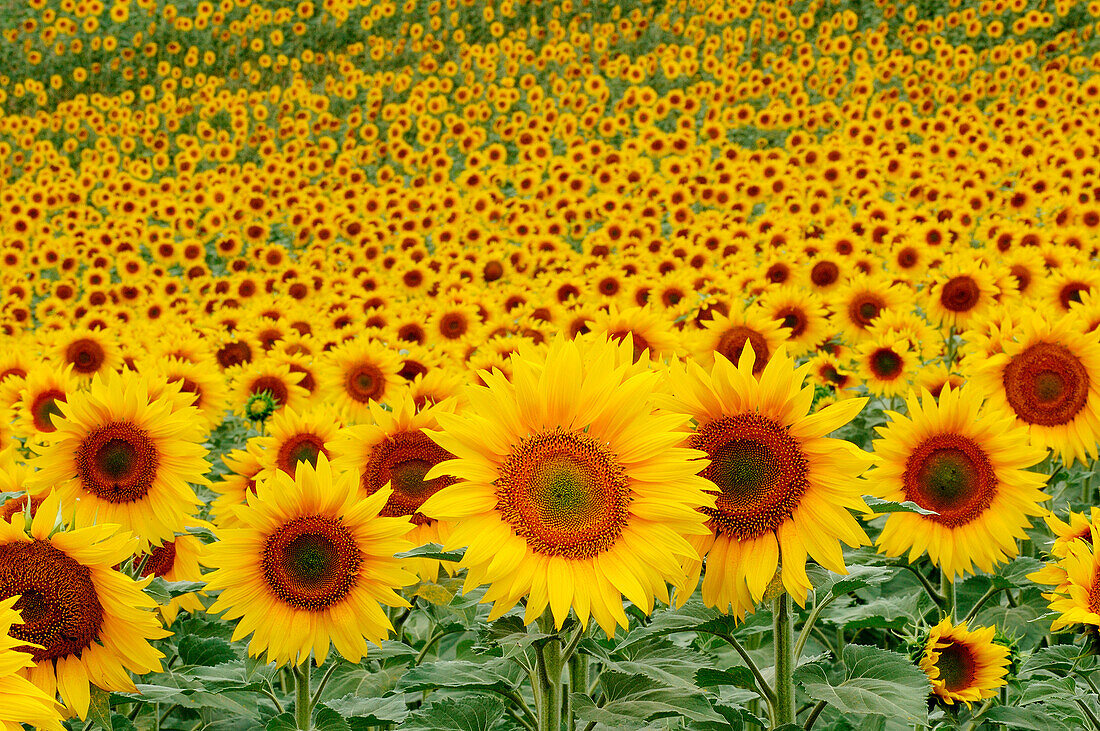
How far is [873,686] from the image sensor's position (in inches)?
82.7

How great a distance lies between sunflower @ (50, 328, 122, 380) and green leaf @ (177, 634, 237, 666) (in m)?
3.38

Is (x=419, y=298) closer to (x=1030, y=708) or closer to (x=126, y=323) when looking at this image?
(x=126, y=323)

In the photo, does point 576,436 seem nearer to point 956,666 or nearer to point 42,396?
point 956,666

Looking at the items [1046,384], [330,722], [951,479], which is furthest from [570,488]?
[1046,384]

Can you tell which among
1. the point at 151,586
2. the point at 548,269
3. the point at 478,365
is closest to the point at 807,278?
the point at 548,269

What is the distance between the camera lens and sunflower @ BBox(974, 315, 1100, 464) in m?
3.39

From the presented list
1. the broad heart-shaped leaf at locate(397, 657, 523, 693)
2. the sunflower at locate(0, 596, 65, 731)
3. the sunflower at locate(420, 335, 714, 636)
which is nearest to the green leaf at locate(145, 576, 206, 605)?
the broad heart-shaped leaf at locate(397, 657, 523, 693)

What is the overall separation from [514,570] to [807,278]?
5452 mm

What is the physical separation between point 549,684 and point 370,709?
72cm

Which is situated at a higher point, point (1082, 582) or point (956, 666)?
point (1082, 582)

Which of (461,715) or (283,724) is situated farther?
(283,724)

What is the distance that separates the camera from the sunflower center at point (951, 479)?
8.83 ft

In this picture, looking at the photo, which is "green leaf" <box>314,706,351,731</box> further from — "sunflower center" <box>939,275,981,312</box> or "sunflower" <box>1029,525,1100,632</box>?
"sunflower center" <box>939,275,981,312</box>

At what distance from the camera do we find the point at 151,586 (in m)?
2.27
